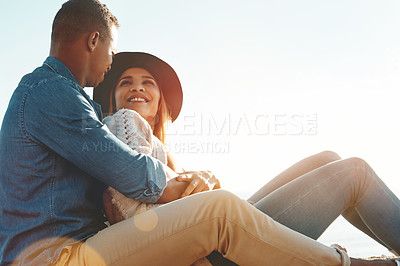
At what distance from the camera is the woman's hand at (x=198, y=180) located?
2.08m

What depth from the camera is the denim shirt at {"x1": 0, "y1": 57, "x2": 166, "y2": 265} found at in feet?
5.46

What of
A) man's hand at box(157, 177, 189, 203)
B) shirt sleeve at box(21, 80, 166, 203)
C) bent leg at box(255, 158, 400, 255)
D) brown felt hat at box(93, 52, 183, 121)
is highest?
brown felt hat at box(93, 52, 183, 121)

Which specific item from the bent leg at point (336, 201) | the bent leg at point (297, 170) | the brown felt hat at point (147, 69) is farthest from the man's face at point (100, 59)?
the bent leg at point (297, 170)

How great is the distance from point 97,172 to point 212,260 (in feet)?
2.50

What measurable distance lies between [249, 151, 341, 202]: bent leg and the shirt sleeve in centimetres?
152

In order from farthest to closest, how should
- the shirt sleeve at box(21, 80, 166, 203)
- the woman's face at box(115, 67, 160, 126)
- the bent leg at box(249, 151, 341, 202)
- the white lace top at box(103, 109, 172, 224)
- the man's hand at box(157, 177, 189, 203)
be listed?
the woman's face at box(115, 67, 160, 126), the bent leg at box(249, 151, 341, 202), the man's hand at box(157, 177, 189, 203), the white lace top at box(103, 109, 172, 224), the shirt sleeve at box(21, 80, 166, 203)

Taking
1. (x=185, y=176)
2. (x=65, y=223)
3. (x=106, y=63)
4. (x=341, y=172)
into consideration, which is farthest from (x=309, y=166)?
(x=65, y=223)

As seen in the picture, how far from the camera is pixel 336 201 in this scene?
2.32 metres

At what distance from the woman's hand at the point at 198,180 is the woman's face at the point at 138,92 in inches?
43.7

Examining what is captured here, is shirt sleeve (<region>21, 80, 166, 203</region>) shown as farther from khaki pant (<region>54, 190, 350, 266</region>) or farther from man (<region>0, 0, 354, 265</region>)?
khaki pant (<region>54, 190, 350, 266</region>)

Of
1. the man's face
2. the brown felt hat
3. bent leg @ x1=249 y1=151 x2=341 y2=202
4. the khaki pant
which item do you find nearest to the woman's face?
the brown felt hat

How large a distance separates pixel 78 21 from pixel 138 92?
116 centimetres

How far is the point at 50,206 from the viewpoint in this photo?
1683 mm

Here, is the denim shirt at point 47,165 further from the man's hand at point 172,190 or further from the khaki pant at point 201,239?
the man's hand at point 172,190
